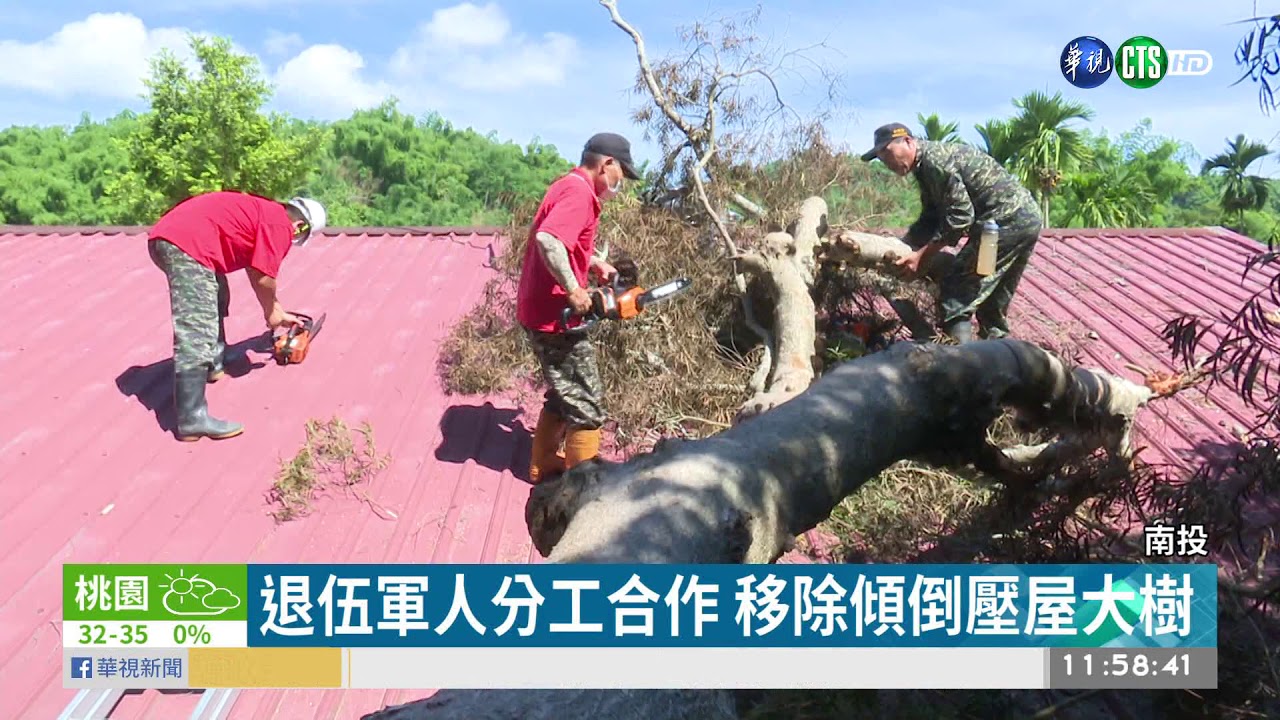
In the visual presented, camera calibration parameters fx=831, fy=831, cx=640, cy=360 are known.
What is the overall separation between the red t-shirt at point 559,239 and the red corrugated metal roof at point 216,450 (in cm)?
93

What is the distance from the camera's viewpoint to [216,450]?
4527 mm

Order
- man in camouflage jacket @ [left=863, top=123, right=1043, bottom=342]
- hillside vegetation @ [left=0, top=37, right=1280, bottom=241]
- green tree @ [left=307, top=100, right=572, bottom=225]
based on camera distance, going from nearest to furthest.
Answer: man in camouflage jacket @ [left=863, top=123, right=1043, bottom=342]
hillside vegetation @ [left=0, top=37, right=1280, bottom=241]
green tree @ [left=307, top=100, right=572, bottom=225]

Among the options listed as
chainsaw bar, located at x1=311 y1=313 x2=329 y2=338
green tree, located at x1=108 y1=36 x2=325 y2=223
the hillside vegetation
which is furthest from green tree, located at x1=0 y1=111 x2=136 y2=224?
chainsaw bar, located at x1=311 y1=313 x2=329 y2=338

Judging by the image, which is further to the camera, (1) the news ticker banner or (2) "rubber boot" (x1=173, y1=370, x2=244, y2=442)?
(2) "rubber boot" (x1=173, y1=370, x2=244, y2=442)

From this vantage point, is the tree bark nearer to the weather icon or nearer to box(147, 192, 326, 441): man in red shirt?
the weather icon

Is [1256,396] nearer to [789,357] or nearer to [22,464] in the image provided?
[789,357]

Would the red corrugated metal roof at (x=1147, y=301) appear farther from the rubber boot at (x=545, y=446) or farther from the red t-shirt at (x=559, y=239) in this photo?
the rubber boot at (x=545, y=446)

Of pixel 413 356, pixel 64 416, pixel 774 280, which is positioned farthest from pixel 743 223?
pixel 64 416

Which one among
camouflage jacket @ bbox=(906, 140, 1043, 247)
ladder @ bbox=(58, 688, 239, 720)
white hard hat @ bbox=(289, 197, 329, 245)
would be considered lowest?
ladder @ bbox=(58, 688, 239, 720)

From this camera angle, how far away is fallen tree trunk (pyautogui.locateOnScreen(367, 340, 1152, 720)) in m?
1.83

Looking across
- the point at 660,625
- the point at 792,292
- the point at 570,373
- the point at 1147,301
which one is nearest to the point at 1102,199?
the point at 1147,301

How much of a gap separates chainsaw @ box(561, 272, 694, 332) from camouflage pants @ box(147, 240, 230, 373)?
2188 mm

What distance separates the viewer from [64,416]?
15.8ft
